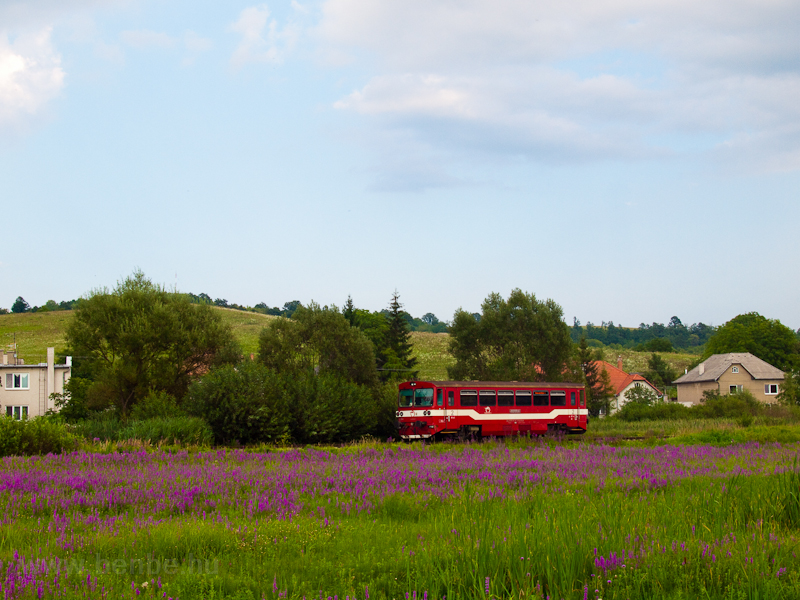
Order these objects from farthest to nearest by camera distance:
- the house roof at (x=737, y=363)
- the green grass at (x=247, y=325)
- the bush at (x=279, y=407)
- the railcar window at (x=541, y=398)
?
the green grass at (x=247, y=325)
the house roof at (x=737, y=363)
the railcar window at (x=541, y=398)
the bush at (x=279, y=407)

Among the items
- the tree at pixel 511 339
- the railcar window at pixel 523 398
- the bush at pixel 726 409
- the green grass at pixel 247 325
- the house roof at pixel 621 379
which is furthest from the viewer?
the green grass at pixel 247 325

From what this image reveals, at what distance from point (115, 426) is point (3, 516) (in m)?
19.2

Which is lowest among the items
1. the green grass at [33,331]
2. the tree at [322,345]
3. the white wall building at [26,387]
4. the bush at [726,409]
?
the bush at [726,409]

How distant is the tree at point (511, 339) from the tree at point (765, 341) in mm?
54689

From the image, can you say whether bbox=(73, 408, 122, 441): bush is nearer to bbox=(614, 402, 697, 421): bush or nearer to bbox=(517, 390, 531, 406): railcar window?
bbox=(517, 390, 531, 406): railcar window

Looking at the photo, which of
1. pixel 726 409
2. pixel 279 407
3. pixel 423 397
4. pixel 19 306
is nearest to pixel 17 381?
pixel 279 407

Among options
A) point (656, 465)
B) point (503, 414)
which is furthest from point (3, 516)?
point (503, 414)

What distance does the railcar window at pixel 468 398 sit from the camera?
32.7 meters

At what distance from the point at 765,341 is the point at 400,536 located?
120m

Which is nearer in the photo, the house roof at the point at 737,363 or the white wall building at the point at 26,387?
the white wall building at the point at 26,387

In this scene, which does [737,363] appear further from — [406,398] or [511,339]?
[406,398]

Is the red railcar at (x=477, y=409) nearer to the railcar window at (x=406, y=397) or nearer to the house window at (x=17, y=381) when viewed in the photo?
the railcar window at (x=406, y=397)

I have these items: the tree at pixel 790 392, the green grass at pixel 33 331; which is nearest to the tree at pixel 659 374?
the tree at pixel 790 392

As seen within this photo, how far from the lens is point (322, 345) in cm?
5328
